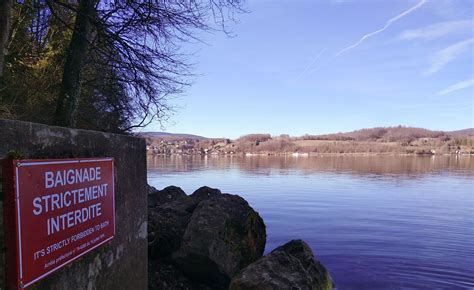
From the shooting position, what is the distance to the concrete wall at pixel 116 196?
9.67 feet

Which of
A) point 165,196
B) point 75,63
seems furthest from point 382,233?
point 75,63

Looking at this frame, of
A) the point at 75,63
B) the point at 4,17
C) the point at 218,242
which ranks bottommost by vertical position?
the point at 218,242

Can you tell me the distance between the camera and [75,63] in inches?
334

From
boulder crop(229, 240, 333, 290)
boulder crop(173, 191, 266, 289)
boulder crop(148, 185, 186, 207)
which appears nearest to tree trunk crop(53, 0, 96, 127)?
boulder crop(173, 191, 266, 289)

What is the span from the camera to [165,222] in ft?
28.5

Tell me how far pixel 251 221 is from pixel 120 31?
4.94 m

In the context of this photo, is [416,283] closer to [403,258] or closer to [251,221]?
[403,258]

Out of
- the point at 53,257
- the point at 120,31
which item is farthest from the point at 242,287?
the point at 120,31

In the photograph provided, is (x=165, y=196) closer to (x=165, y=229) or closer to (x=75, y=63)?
(x=165, y=229)

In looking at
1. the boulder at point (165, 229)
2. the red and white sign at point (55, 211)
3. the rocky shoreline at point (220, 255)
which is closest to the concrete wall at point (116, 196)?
the red and white sign at point (55, 211)

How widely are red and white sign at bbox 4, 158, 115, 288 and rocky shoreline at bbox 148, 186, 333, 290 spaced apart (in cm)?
336

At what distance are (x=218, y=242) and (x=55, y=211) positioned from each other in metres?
4.96

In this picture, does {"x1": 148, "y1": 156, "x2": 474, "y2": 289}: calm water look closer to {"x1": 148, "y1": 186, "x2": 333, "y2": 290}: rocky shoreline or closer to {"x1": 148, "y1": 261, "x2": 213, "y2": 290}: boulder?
{"x1": 148, "y1": 186, "x2": 333, "y2": 290}: rocky shoreline

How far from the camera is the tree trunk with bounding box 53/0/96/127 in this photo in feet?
27.7
